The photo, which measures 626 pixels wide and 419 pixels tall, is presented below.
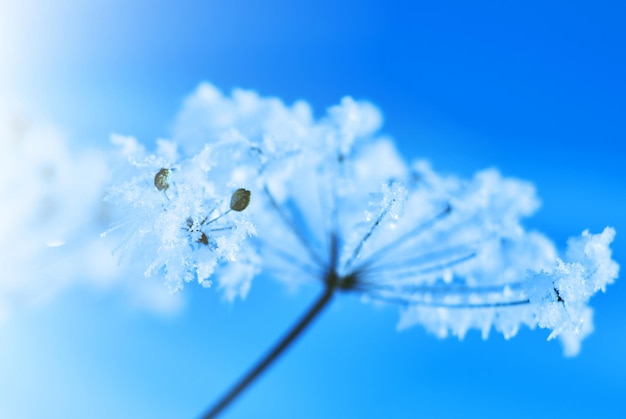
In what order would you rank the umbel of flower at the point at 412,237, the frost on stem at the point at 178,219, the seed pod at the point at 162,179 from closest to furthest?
1. the frost on stem at the point at 178,219
2. the seed pod at the point at 162,179
3. the umbel of flower at the point at 412,237

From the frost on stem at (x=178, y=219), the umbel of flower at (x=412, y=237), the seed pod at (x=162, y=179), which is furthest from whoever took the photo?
the umbel of flower at (x=412, y=237)

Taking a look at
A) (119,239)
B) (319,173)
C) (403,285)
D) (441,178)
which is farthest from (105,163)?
(441,178)

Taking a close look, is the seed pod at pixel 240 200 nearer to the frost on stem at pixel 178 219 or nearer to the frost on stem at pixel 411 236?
the frost on stem at pixel 178 219

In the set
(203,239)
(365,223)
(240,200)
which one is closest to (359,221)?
(365,223)

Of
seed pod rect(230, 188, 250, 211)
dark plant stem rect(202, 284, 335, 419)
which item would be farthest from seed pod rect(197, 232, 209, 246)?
dark plant stem rect(202, 284, 335, 419)

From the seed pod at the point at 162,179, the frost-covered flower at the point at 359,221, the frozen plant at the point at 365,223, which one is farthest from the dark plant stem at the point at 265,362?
the seed pod at the point at 162,179

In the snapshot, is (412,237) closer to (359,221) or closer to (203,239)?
(359,221)

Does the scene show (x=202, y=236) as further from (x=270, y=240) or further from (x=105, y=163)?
(x=270, y=240)
